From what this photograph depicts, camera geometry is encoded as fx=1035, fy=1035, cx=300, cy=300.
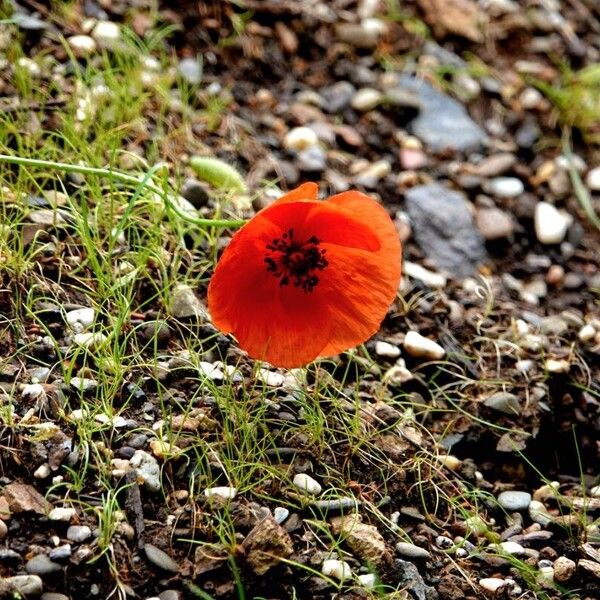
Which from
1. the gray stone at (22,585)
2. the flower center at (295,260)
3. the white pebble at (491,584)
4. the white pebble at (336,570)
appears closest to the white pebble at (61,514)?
the gray stone at (22,585)

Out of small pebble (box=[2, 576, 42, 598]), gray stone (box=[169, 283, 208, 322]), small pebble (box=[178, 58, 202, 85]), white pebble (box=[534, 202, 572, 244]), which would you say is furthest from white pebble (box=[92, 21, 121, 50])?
small pebble (box=[2, 576, 42, 598])

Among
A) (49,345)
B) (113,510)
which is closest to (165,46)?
(49,345)

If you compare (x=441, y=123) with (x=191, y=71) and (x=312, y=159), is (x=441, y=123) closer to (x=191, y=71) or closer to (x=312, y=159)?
(x=312, y=159)

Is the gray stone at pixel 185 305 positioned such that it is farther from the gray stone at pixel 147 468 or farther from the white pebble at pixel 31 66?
the white pebble at pixel 31 66

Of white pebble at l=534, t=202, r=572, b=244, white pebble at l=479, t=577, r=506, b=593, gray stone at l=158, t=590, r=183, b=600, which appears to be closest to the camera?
gray stone at l=158, t=590, r=183, b=600

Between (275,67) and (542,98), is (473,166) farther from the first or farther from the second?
(275,67)

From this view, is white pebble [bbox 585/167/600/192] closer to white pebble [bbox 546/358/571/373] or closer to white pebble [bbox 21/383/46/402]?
white pebble [bbox 546/358/571/373]
